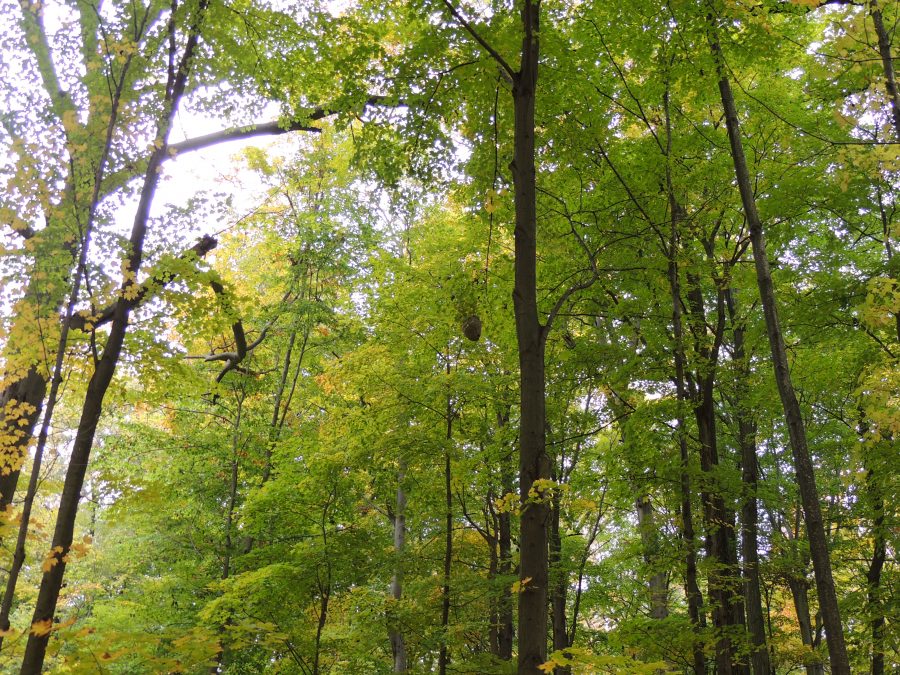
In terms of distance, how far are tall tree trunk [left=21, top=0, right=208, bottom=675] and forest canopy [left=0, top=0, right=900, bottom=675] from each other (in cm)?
3

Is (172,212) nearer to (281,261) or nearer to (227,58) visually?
(227,58)

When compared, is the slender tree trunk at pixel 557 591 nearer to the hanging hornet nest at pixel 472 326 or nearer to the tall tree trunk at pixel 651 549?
the tall tree trunk at pixel 651 549

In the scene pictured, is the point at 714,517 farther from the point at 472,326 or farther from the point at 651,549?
the point at 472,326

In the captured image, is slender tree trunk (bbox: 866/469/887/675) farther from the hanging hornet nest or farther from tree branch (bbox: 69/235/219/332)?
tree branch (bbox: 69/235/219/332)

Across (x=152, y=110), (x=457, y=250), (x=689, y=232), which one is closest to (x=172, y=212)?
(x=152, y=110)

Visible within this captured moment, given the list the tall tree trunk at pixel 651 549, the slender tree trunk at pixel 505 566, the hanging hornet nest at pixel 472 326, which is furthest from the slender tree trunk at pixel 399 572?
the tall tree trunk at pixel 651 549

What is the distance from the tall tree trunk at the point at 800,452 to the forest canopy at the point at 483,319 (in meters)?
0.02

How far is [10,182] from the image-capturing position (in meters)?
5.42

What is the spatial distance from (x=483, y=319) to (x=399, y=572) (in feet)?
13.1

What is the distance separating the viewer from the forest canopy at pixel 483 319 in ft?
15.7

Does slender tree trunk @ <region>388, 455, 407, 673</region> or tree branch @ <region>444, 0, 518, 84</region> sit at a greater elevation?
tree branch @ <region>444, 0, 518, 84</region>

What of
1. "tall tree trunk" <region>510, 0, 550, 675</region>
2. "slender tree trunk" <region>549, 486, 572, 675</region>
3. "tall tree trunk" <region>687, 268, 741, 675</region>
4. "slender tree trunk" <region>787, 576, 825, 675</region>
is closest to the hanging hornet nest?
"tall tree trunk" <region>687, 268, 741, 675</region>

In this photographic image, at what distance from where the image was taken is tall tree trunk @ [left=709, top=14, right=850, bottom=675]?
4.10 metres

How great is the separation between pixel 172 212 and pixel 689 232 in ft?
18.9
